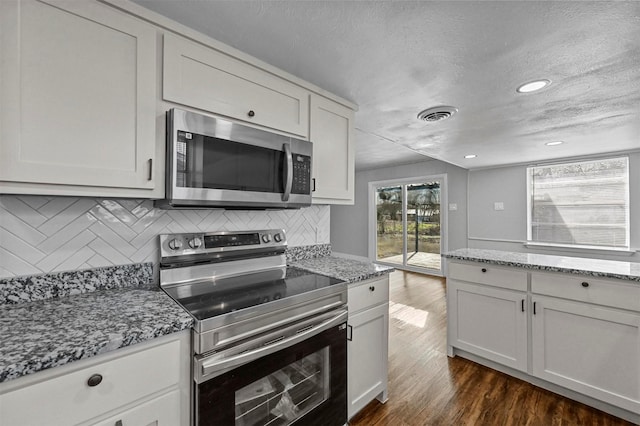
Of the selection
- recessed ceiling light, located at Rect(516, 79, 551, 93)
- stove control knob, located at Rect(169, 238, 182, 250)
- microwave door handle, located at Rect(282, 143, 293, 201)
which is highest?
recessed ceiling light, located at Rect(516, 79, 551, 93)

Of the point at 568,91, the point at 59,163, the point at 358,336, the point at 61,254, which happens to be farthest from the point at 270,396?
the point at 568,91

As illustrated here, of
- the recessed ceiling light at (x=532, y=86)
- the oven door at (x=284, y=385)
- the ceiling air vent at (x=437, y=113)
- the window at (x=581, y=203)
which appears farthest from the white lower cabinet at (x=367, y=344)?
the window at (x=581, y=203)

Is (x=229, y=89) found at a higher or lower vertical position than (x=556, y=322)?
higher

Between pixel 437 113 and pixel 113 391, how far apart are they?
2526mm

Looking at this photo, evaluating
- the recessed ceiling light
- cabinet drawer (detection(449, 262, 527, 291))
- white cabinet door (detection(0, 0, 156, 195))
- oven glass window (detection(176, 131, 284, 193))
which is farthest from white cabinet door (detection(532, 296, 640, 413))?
white cabinet door (detection(0, 0, 156, 195))

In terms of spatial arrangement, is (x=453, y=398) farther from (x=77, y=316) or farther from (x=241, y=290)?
(x=77, y=316)

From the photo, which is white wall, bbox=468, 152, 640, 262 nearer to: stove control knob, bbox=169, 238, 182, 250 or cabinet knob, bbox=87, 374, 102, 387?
stove control knob, bbox=169, 238, 182, 250

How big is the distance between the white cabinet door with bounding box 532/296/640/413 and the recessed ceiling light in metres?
1.43

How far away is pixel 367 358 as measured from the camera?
5.68ft

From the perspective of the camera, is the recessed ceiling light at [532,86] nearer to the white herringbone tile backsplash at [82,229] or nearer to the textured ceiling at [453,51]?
the textured ceiling at [453,51]

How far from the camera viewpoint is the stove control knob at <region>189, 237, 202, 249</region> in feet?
5.10

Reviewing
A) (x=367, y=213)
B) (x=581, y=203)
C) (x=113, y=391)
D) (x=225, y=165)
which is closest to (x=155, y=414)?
(x=113, y=391)

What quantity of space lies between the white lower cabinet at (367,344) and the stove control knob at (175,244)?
983mm

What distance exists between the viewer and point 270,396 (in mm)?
1255
